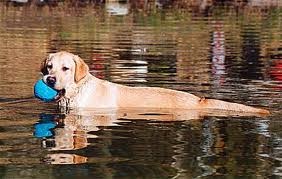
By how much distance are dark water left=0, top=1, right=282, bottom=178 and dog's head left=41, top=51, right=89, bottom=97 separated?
0.40 meters

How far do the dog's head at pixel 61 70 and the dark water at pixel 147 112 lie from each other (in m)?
0.40

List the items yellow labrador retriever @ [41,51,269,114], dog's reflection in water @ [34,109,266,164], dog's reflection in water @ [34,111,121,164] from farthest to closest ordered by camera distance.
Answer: yellow labrador retriever @ [41,51,269,114] → dog's reflection in water @ [34,109,266,164] → dog's reflection in water @ [34,111,121,164]

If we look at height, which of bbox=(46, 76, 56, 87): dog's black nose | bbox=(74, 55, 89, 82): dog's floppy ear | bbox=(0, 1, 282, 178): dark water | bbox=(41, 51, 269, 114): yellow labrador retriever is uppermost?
bbox=(74, 55, 89, 82): dog's floppy ear

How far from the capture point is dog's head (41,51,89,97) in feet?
34.3

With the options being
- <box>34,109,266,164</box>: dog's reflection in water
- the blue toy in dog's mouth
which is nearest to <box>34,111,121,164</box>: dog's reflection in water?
<box>34,109,266,164</box>: dog's reflection in water

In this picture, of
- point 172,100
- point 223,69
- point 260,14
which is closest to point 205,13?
point 260,14

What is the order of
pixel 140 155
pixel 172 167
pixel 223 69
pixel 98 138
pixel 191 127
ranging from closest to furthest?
pixel 172 167 < pixel 140 155 < pixel 98 138 < pixel 191 127 < pixel 223 69

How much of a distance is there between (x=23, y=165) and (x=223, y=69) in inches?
359

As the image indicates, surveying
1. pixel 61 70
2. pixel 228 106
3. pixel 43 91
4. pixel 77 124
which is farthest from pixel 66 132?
pixel 228 106

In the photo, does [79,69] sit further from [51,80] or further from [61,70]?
[51,80]

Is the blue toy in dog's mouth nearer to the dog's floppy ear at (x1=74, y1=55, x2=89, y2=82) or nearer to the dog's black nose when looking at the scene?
the dog's black nose

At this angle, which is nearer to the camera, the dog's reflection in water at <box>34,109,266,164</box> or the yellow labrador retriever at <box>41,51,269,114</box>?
the dog's reflection in water at <box>34,109,266,164</box>

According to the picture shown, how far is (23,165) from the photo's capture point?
24.7 feet

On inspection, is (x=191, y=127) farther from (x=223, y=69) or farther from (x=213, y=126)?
(x=223, y=69)
